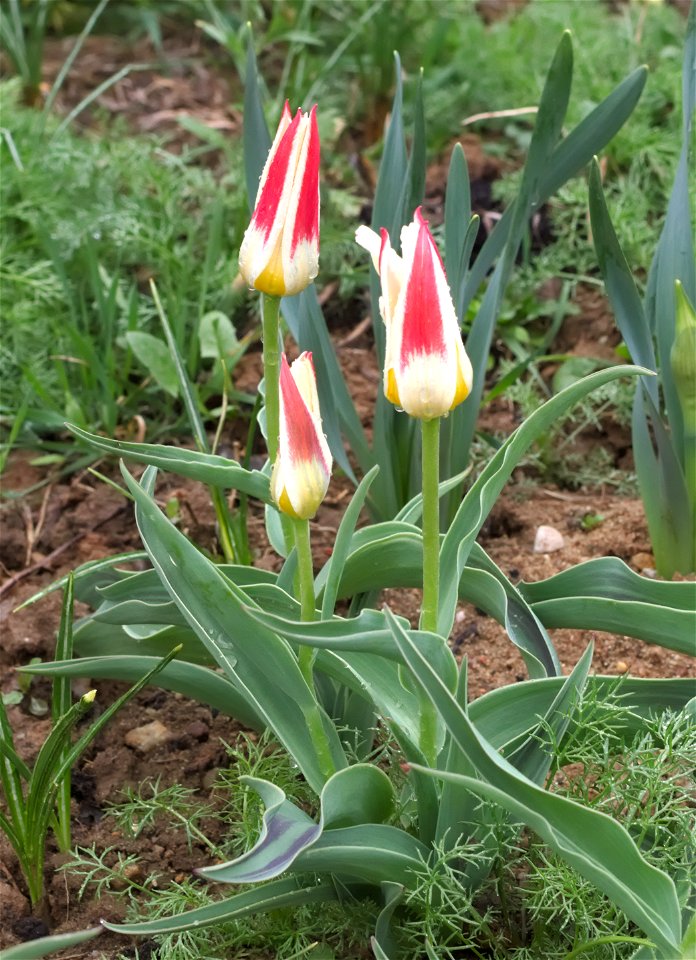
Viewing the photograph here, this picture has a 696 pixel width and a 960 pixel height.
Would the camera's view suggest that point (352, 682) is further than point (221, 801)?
No

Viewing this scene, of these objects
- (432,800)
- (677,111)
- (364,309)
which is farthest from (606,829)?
(677,111)

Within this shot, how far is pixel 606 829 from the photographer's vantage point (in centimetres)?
106

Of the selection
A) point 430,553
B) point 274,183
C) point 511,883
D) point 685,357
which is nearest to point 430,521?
point 430,553

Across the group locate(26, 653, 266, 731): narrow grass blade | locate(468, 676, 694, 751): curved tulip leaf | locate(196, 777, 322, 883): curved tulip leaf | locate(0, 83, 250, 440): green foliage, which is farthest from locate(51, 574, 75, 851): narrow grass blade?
locate(0, 83, 250, 440): green foliage

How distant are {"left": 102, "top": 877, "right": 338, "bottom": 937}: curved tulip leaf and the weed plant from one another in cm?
4

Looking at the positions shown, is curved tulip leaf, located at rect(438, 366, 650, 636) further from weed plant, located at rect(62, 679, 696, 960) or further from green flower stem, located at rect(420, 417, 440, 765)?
weed plant, located at rect(62, 679, 696, 960)

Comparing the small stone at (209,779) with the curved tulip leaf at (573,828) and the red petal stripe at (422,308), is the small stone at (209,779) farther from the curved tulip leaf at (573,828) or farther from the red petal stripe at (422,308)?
the red petal stripe at (422,308)

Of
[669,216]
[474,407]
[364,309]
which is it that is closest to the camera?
[669,216]

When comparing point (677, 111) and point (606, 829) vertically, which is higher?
point (677, 111)

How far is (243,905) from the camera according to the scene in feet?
4.03

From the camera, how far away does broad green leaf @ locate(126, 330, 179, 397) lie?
2.26m

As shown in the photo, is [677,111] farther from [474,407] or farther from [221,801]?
[221,801]

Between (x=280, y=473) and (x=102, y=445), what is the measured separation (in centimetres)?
29

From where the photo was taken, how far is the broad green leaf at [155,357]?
7.42 ft
